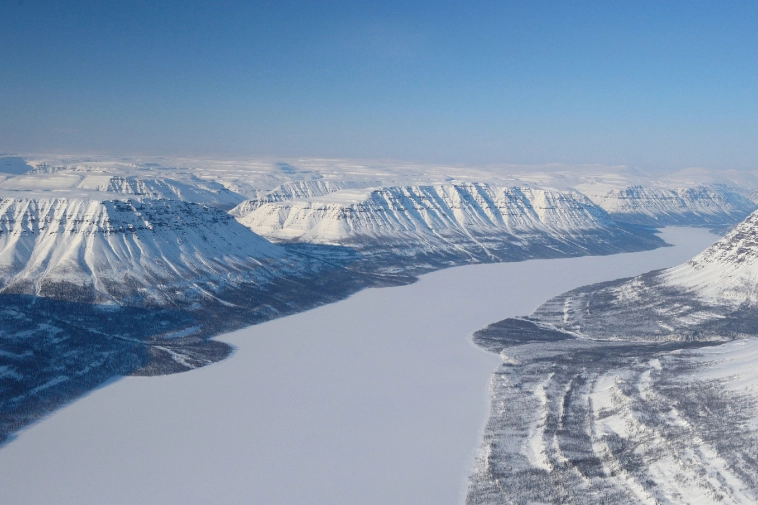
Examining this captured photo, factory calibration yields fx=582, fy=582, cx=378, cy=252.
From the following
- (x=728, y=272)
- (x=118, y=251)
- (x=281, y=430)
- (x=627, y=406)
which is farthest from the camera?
(x=728, y=272)

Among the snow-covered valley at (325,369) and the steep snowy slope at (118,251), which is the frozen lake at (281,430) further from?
the steep snowy slope at (118,251)

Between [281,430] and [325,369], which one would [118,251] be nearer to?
[325,369]

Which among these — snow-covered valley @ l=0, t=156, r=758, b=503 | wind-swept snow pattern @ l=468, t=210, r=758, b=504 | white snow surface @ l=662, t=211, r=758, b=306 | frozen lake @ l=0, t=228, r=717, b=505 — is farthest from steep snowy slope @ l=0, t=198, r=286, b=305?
white snow surface @ l=662, t=211, r=758, b=306

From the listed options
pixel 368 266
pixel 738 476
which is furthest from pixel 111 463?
pixel 368 266

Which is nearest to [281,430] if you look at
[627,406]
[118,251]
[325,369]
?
[325,369]

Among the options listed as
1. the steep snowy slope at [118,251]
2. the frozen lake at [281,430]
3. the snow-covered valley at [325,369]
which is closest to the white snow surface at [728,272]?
the snow-covered valley at [325,369]
